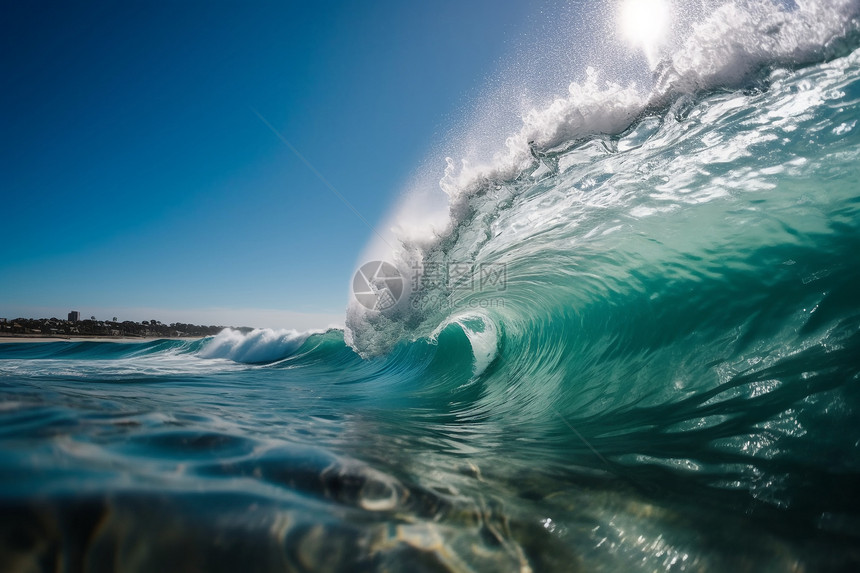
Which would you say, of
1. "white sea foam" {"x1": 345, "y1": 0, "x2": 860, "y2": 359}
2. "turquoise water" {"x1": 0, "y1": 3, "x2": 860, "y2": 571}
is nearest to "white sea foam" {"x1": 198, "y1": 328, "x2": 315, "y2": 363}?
"turquoise water" {"x1": 0, "y1": 3, "x2": 860, "y2": 571}

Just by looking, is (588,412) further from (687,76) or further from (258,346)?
(258,346)

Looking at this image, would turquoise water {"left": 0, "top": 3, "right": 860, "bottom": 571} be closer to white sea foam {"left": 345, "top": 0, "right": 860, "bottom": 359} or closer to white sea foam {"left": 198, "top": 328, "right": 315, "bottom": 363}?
white sea foam {"left": 345, "top": 0, "right": 860, "bottom": 359}

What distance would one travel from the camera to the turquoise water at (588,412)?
1153mm

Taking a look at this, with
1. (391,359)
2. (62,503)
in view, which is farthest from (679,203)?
(391,359)

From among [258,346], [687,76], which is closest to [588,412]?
[687,76]

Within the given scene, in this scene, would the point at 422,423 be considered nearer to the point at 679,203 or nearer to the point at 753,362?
the point at 753,362

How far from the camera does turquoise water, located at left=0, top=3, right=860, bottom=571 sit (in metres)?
1.15

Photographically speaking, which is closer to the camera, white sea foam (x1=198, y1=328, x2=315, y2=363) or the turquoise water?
the turquoise water

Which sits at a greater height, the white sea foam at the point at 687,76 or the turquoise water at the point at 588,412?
the white sea foam at the point at 687,76

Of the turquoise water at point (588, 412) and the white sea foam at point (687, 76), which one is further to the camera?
the white sea foam at point (687, 76)

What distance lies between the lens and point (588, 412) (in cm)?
350

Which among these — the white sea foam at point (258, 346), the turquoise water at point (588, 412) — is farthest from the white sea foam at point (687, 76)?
the white sea foam at point (258, 346)

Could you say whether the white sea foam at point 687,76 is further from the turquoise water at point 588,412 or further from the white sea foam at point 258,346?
the white sea foam at point 258,346

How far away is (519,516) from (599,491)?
1.54ft
